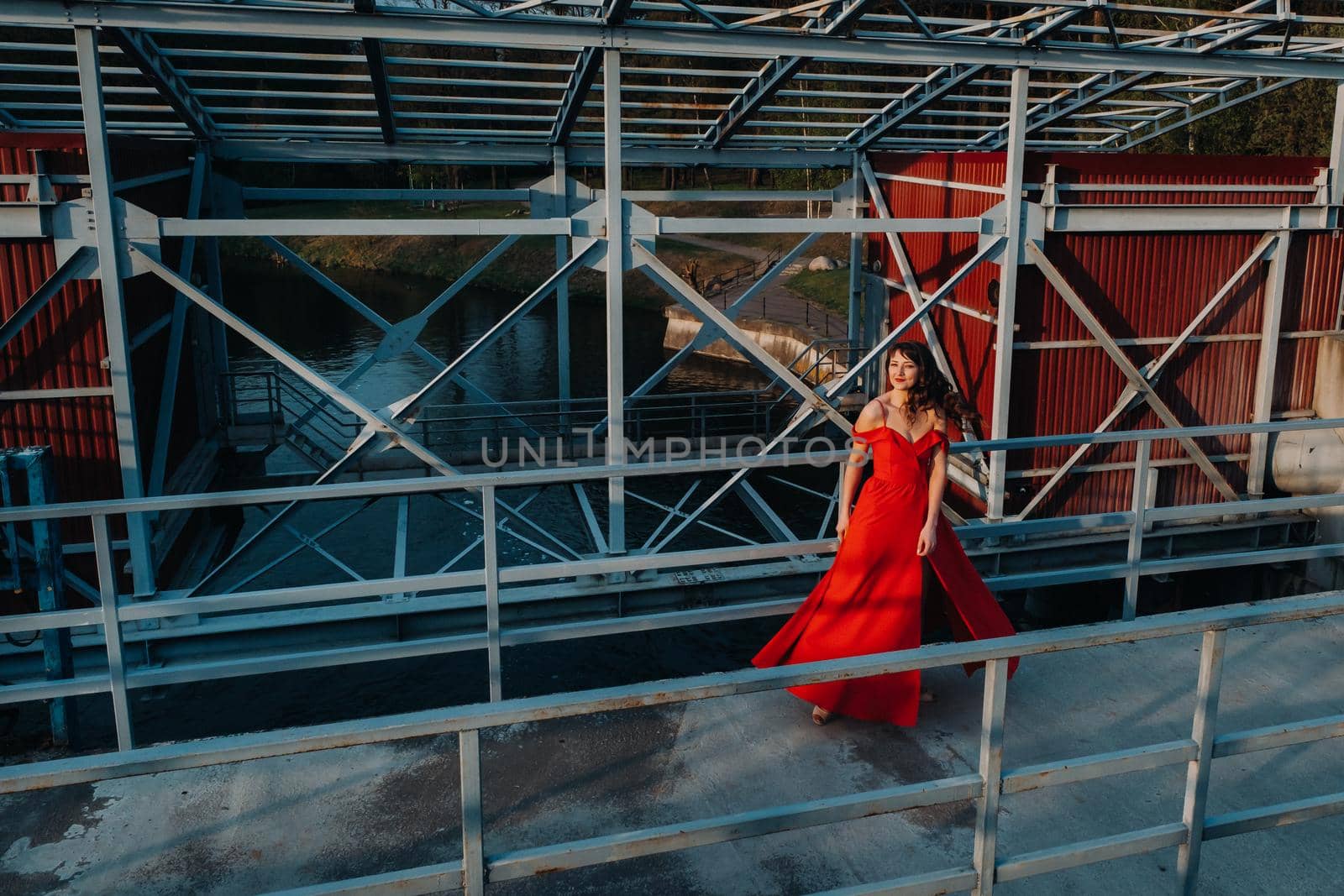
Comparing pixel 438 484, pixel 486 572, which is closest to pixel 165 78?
pixel 438 484

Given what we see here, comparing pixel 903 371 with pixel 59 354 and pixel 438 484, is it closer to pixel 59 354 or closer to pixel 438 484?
pixel 438 484

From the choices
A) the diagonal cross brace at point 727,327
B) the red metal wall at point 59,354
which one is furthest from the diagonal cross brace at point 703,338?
the red metal wall at point 59,354

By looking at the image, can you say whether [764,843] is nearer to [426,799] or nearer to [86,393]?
[426,799]

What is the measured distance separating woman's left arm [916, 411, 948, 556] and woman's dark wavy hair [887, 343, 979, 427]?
0.06 metres

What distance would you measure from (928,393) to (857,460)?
482mm

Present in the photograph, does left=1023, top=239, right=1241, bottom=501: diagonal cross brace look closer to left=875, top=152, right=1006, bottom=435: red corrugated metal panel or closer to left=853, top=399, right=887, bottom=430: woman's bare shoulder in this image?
left=875, top=152, right=1006, bottom=435: red corrugated metal panel

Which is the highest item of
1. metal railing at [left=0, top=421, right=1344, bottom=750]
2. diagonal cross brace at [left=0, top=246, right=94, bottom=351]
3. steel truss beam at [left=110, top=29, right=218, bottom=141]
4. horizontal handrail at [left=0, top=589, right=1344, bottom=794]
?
steel truss beam at [left=110, top=29, right=218, bottom=141]

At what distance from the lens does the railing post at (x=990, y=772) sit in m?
3.62

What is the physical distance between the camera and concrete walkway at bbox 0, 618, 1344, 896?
180 inches

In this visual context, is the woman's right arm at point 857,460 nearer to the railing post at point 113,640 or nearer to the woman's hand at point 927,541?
the woman's hand at point 927,541

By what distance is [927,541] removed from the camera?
5.72 metres

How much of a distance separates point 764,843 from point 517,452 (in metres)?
11.5

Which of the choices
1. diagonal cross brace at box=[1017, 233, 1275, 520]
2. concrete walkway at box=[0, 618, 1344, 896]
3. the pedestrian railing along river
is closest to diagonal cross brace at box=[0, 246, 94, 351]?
the pedestrian railing along river

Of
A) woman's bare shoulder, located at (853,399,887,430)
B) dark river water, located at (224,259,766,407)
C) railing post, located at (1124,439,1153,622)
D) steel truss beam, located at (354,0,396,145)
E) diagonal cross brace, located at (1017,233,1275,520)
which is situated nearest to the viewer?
woman's bare shoulder, located at (853,399,887,430)
